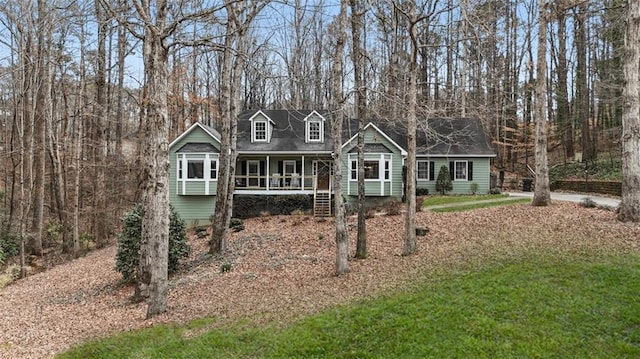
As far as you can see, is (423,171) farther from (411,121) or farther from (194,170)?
(411,121)

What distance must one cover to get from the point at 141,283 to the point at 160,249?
227 cm

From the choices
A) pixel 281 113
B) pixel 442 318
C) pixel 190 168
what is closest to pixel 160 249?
pixel 442 318

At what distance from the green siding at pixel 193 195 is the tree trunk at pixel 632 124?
1692 cm

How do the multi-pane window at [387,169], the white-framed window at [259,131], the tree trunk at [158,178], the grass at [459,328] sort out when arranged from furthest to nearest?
the white-framed window at [259,131] → the multi-pane window at [387,169] → the tree trunk at [158,178] → the grass at [459,328]

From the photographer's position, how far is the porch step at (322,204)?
66.1ft

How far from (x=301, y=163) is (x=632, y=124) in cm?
1566

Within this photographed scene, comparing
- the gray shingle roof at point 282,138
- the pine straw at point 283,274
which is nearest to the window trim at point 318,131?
the gray shingle roof at point 282,138

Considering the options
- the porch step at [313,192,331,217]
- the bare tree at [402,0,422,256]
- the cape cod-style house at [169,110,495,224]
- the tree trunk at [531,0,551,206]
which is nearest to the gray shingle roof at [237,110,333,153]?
the cape cod-style house at [169,110,495,224]

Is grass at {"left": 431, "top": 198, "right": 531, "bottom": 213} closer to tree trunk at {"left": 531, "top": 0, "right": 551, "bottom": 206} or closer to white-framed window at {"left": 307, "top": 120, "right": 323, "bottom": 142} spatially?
tree trunk at {"left": 531, "top": 0, "right": 551, "bottom": 206}

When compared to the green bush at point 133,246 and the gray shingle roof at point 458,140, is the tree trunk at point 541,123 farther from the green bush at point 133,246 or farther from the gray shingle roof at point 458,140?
the green bush at point 133,246

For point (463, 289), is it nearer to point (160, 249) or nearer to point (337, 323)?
point (337, 323)

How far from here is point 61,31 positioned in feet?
56.2

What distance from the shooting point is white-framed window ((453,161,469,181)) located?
23656 millimetres

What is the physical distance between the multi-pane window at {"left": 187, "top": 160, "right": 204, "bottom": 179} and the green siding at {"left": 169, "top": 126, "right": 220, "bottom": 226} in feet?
1.17
